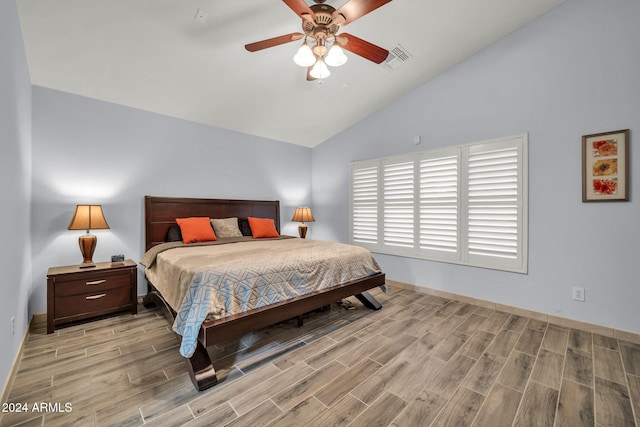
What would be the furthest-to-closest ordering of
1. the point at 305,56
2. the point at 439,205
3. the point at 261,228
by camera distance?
the point at 261,228, the point at 439,205, the point at 305,56

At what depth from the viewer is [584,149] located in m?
2.68

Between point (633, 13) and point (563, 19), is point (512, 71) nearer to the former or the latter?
point (563, 19)

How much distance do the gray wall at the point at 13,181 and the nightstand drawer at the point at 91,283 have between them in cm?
26

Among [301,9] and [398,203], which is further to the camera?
[398,203]

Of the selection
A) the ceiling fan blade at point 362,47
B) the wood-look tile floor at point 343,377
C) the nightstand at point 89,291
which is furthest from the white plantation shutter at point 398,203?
the nightstand at point 89,291

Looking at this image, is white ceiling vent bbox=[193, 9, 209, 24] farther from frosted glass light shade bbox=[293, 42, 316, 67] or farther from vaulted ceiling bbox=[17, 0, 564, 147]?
frosted glass light shade bbox=[293, 42, 316, 67]

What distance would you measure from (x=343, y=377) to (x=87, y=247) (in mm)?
2954

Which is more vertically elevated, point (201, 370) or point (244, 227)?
point (244, 227)

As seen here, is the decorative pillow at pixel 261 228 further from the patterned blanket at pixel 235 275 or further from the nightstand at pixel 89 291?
the nightstand at pixel 89 291

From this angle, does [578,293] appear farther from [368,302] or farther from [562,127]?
[368,302]

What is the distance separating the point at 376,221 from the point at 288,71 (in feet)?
8.36

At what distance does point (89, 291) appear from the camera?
281cm

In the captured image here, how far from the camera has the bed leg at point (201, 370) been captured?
1803 millimetres

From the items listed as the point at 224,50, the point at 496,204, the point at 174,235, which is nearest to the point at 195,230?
the point at 174,235
